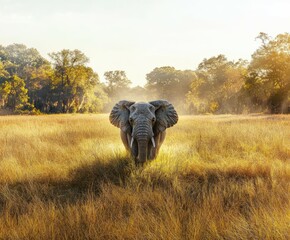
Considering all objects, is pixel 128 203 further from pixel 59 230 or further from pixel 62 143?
pixel 62 143

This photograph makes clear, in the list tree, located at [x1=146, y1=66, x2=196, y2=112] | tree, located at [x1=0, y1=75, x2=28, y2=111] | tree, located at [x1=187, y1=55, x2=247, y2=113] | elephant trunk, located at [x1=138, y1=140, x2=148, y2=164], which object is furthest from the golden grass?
tree, located at [x1=146, y1=66, x2=196, y2=112]

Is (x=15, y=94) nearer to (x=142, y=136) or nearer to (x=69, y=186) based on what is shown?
(x=69, y=186)

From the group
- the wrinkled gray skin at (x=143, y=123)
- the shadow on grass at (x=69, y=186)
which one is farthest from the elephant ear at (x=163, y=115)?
the shadow on grass at (x=69, y=186)

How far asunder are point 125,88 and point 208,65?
3168cm

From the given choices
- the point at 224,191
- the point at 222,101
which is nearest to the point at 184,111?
the point at 222,101

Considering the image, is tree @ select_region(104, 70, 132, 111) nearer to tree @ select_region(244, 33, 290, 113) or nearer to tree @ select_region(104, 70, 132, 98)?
tree @ select_region(104, 70, 132, 98)

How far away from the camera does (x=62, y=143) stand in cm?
888

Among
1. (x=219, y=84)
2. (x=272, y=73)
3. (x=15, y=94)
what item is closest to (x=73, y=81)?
(x=15, y=94)

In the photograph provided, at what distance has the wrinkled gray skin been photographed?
5453 millimetres

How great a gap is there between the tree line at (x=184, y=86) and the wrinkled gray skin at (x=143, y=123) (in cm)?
3127

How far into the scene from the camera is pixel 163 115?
6176 millimetres

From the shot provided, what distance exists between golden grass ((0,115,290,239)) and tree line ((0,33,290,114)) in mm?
29023

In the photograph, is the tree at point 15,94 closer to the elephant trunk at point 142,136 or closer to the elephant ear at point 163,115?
the elephant ear at point 163,115

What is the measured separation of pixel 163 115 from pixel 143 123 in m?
0.83
